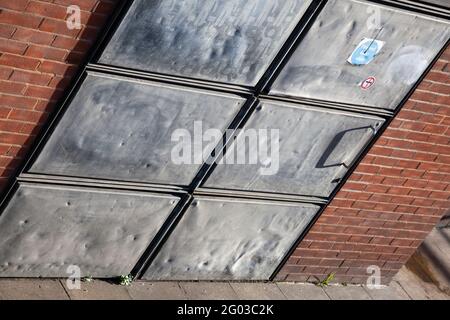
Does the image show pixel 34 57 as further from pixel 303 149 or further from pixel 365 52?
pixel 365 52

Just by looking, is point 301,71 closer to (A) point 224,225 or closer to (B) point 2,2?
(A) point 224,225

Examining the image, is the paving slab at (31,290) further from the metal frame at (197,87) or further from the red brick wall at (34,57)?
the red brick wall at (34,57)

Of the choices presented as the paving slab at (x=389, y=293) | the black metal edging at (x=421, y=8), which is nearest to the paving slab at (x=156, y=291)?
the paving slab at (x=389, y=293)

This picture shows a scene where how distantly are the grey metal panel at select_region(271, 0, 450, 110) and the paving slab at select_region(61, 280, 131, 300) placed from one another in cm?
201

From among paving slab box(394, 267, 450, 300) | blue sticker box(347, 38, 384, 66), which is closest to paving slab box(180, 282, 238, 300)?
paving slab box(394, 267, 450, 300)

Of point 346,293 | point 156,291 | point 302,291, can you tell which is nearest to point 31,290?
point 156,291

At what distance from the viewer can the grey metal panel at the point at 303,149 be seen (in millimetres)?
5199

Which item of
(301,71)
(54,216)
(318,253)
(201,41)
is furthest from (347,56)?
(54,216)

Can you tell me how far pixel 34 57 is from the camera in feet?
13.9

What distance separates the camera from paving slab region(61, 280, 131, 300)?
207 inches

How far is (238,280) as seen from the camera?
Result: 6.07 metres

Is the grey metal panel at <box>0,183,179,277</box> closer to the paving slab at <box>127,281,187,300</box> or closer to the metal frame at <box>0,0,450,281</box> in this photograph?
the metal frame at <box>0,0,450,281</box>

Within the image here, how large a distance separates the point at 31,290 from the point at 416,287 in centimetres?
A: 386

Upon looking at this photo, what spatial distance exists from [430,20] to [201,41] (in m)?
1.74
